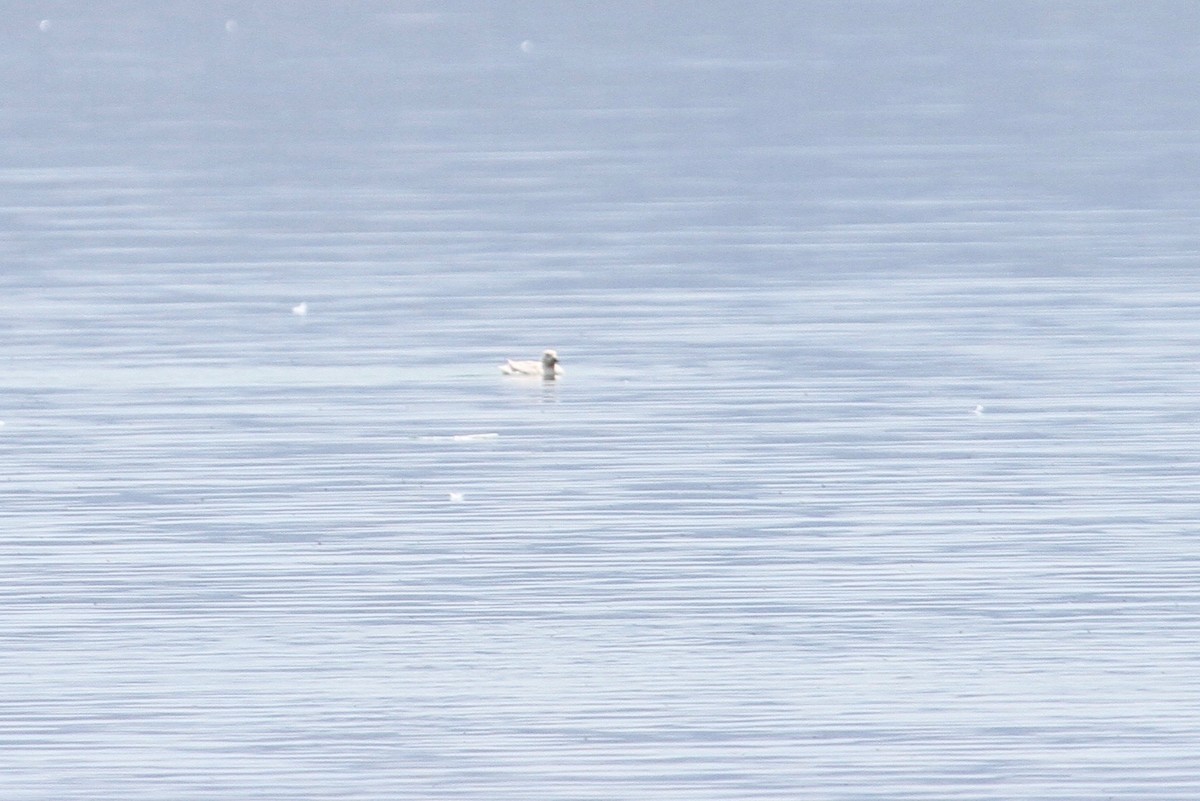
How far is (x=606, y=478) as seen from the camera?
68.4ft

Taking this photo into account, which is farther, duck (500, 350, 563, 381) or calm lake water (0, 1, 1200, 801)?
duck (500, 350, 563, 381)

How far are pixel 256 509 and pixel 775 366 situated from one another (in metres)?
7.00

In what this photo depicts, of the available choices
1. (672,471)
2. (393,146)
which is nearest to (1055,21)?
(393,146)

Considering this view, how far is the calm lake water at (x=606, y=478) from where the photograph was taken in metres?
14.3

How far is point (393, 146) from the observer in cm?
5519

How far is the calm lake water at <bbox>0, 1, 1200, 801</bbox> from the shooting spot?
1427 centimetres

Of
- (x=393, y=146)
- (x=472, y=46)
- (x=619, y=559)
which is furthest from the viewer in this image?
(x=472, y=46)

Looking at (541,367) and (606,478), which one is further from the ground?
(541,367)

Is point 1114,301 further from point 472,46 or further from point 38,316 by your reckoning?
point 472,46

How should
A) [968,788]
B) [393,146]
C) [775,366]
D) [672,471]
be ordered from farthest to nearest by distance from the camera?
1. [393,146]
2. [775,366]
3. [672,471]
4. [968,788]

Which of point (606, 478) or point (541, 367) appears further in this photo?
point (541, 367)

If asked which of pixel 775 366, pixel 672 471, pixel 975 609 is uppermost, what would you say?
pixel 775 366

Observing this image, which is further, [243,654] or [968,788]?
[243,654]

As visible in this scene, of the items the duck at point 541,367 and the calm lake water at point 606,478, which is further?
the duck at point 541,367
